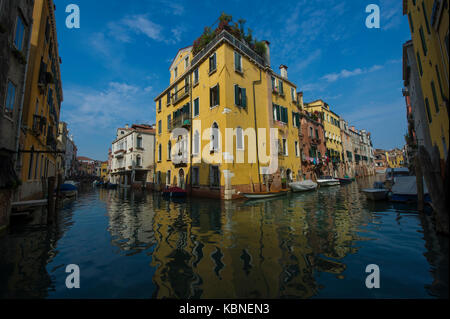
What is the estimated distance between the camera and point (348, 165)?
121ft

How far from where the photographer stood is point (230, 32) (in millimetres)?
15734

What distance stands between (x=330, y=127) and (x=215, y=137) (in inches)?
1017

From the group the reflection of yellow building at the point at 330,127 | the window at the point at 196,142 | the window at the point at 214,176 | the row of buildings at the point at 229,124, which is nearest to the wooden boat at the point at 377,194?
the row of buildings at the point at 229,124

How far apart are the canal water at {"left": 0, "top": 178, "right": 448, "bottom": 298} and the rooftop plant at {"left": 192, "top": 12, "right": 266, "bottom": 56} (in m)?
16.1

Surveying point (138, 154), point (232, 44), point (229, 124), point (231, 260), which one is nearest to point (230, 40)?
point (232, 44)

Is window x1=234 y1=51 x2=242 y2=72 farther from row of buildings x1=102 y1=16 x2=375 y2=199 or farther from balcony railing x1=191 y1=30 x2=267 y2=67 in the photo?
balcony railing x1=191 y1=30 x2=267 y2=67

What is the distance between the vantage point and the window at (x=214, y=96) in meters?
14.5

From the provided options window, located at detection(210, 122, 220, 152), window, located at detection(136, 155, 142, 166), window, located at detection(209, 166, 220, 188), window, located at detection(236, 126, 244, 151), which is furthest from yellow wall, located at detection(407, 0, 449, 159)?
window, located at detection(136, 155, 142, 166)

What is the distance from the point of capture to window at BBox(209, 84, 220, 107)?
14.5m

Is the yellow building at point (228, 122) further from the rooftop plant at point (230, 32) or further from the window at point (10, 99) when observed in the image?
the window at point (10, 99)

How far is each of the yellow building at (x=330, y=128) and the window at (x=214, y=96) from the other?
21.7 m

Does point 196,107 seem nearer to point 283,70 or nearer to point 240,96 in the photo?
point 240,96
